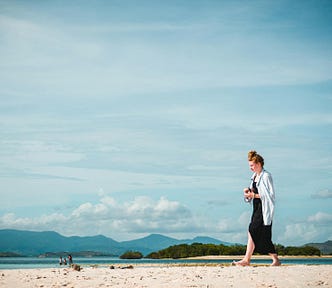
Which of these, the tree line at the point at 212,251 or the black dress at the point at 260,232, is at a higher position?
the tree line at the point at 212,251

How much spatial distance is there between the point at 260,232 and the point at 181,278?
348cm

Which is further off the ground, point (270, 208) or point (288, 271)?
point (270, 208)

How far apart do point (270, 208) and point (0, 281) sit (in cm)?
760

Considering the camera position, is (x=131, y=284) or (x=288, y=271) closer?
Result: (x=131, y=284)

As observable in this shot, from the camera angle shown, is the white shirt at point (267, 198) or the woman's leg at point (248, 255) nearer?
the white shirt at point (267, 198)

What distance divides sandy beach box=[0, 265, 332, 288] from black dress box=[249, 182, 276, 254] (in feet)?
3.68

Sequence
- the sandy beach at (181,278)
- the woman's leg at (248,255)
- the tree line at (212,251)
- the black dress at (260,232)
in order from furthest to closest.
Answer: the tree line at (212,251), the woman's leg at (248,255), the black dress at (260,232), the sandy beach at (181,278)

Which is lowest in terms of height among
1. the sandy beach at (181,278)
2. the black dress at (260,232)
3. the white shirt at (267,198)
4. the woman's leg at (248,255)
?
the sandy beach at (181,278)

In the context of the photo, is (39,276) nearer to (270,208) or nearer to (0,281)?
(0,281)

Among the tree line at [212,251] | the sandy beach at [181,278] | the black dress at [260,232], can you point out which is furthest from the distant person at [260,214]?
the tree line at [212,251]

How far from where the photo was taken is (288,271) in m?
14.8

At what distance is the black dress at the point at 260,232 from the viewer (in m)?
16.3

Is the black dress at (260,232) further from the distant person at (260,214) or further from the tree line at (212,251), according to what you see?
the tree line at (212,251)

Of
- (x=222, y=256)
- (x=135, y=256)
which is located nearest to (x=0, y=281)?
(x=222, y=256)
